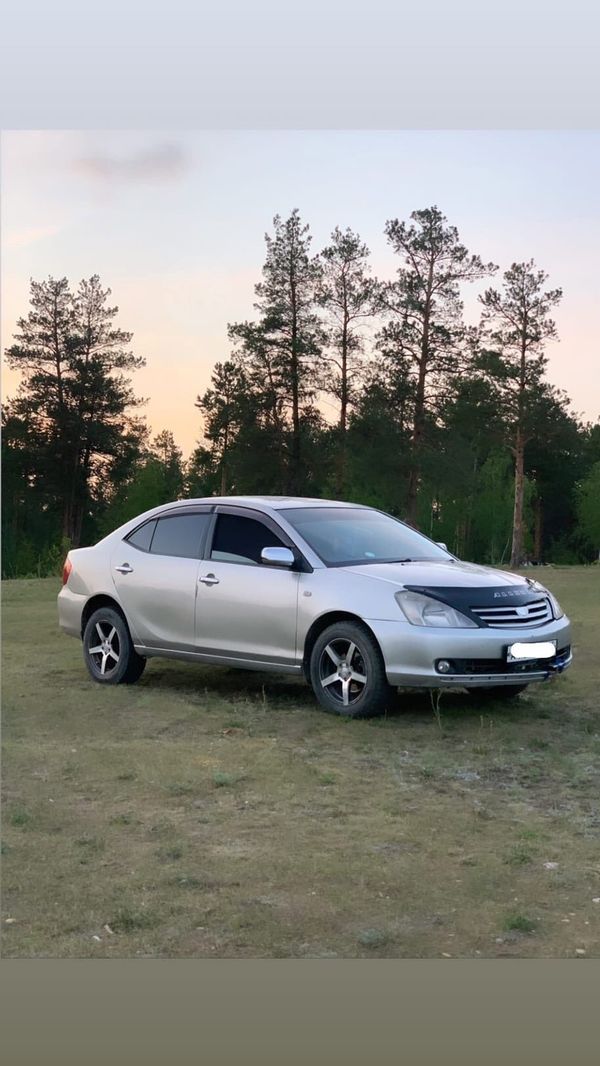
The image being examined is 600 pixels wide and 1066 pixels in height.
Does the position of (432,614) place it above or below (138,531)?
below

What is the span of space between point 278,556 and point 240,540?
64 cm

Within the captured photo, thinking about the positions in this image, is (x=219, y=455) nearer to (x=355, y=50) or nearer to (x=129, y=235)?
(x=129, y=235)

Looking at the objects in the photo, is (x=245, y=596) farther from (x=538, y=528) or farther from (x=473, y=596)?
(x=538, y=528)

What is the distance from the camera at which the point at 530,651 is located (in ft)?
26.4

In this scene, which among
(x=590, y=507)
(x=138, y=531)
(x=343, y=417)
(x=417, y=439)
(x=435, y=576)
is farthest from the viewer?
(x=590, y=507)

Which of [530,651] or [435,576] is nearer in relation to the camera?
[530,651]

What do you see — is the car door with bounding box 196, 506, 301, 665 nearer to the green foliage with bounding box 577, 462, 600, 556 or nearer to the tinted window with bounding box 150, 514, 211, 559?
the tinted window with bounding box 150, 514, 211, 559

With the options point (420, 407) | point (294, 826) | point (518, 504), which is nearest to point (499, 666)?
point (294, 826)

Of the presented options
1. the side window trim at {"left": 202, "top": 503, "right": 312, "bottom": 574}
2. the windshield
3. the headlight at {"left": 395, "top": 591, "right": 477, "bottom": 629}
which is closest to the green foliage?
the windshield

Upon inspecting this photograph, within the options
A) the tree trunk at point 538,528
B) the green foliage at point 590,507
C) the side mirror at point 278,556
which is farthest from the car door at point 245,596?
the green foliage at point 590,507

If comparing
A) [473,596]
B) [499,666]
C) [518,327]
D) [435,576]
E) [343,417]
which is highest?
[518,327]

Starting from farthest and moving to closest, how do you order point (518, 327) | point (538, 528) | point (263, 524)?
point (538, 528) → point (518, 327) → point (263, 524)

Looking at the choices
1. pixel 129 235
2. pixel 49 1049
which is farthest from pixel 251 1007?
pixel 129 235

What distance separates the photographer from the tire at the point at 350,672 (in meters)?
7.91
